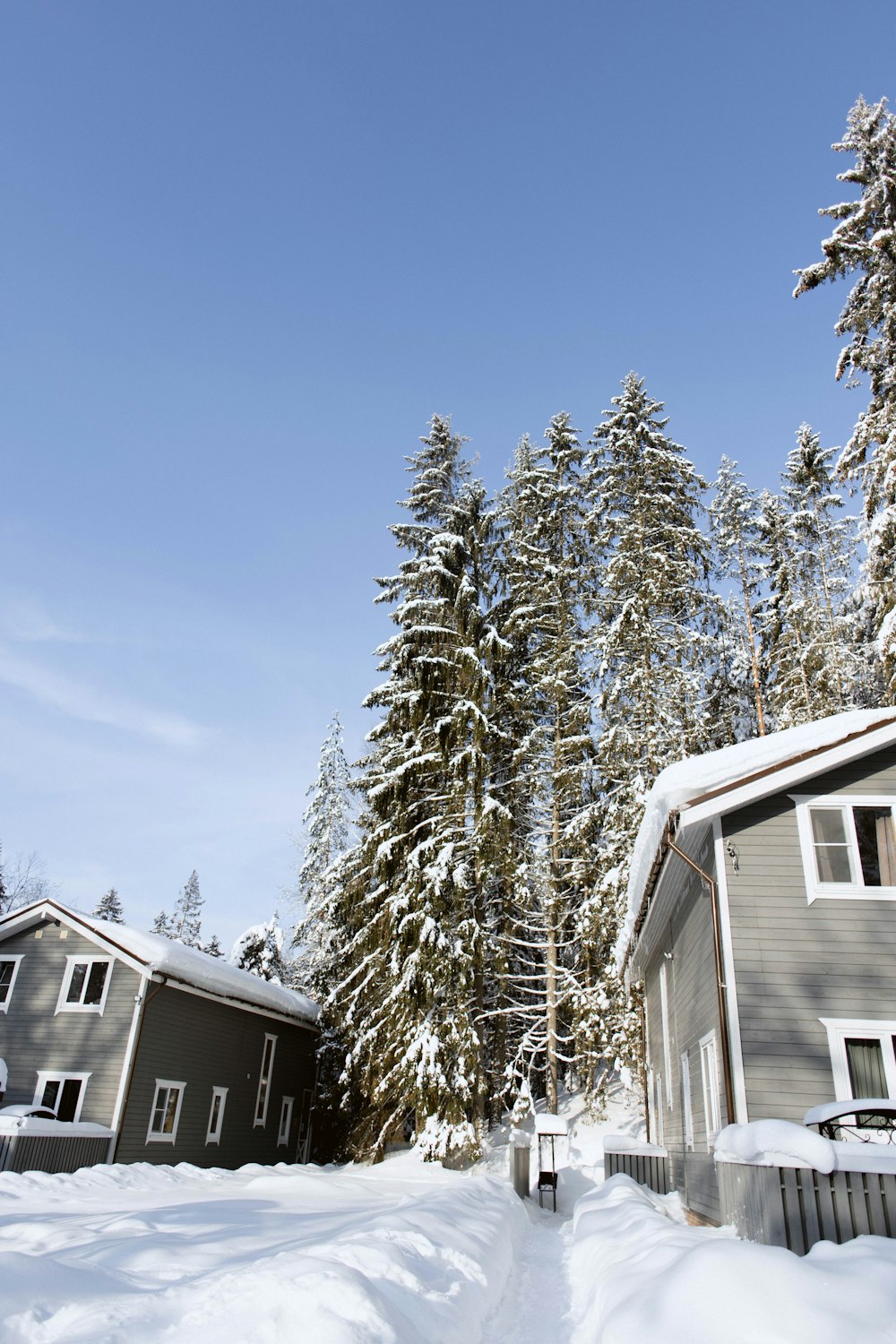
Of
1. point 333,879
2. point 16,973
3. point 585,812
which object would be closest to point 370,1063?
point 333,879

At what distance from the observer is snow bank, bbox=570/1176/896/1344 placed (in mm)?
3057

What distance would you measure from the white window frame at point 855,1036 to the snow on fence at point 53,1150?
546 inches

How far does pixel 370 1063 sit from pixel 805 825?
42.0 feet

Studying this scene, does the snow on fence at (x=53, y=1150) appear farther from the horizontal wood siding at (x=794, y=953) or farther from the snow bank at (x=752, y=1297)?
the snow bank at (x=752, y=1297)

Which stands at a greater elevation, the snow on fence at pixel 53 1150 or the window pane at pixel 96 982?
the window pane at pixel 96 982

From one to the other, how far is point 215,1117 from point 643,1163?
12208mm

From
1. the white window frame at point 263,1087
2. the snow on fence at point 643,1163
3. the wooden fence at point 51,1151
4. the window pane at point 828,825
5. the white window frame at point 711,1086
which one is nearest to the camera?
the white window frame at point 711,1086

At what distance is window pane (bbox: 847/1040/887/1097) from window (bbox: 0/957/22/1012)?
1900 centimetres

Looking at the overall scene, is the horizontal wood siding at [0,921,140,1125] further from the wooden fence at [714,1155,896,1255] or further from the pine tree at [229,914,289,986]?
the wooden fence at [714,1155,896,1255]

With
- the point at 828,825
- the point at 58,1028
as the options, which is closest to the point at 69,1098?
the point at 58,1028

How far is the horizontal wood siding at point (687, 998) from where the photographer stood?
10.8m

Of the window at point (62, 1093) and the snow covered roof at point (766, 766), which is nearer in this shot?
the snow covered roof at point (766, 766)

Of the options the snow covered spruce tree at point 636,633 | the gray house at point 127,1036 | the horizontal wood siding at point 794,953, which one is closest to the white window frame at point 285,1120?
the gray house at point 127,1036

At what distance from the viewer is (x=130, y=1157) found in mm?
18828
